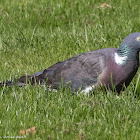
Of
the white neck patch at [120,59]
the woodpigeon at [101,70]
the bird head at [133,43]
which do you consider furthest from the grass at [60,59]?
the bird head at [133,43]

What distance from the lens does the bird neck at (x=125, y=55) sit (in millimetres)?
4586

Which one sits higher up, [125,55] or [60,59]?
[125,55]

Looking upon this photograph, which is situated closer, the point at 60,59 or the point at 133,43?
the point at 133,43

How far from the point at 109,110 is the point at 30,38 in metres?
3.38

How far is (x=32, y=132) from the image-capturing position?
340cm

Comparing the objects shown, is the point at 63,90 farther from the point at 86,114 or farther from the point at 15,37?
the point at 15,37

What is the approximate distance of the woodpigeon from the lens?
4562 millimetres

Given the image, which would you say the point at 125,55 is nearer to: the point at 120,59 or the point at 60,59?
the point at 120,59

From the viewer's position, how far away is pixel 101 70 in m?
4.62

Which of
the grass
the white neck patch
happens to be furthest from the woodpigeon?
the grass

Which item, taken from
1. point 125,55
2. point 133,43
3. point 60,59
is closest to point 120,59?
point 125,55

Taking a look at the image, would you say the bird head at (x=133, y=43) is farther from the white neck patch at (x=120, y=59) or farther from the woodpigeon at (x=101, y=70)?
the white neck patch at (x=120, y=59)

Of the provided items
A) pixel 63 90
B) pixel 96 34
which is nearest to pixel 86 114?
pixel 63 90

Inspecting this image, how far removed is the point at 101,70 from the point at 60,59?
67.2 inches
